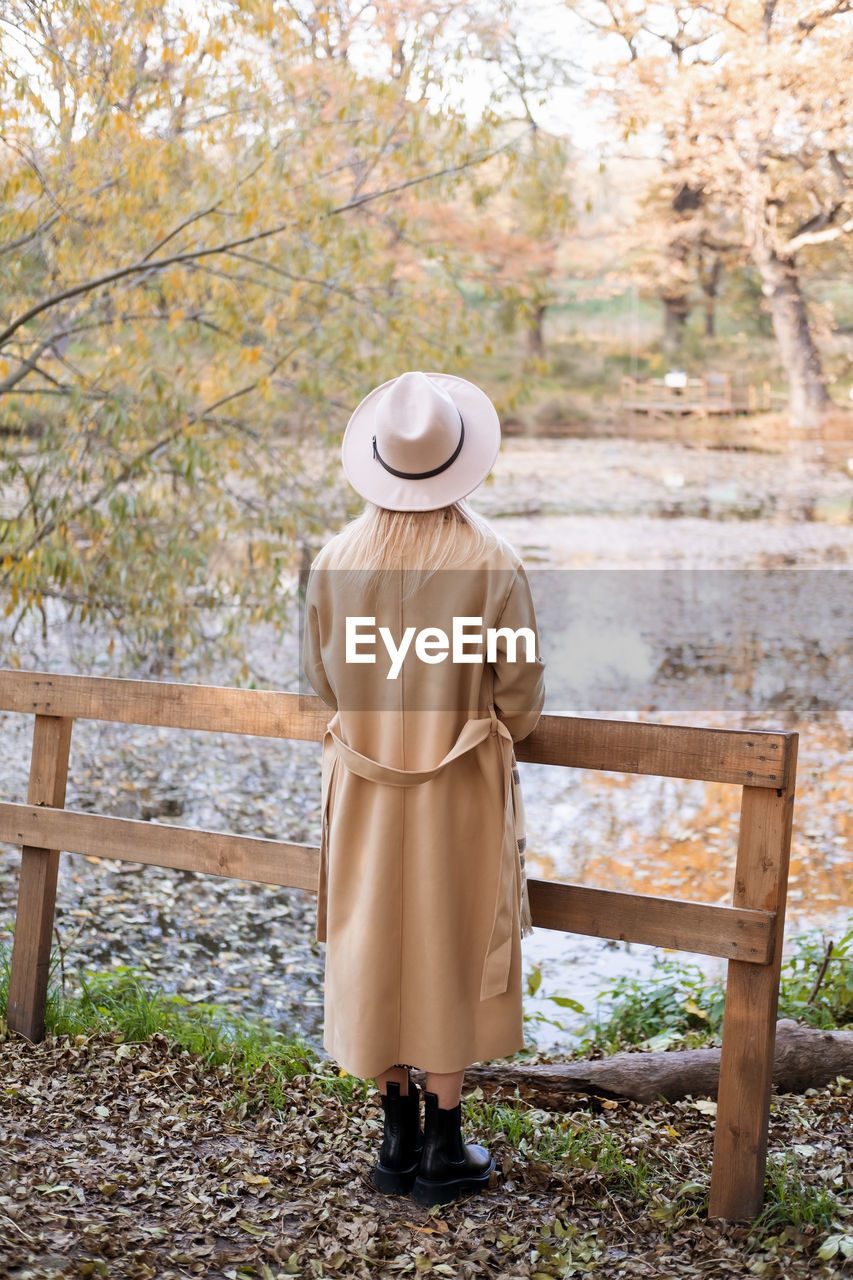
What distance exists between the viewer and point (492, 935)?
2.38 meters

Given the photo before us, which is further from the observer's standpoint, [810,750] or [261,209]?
[810,750]

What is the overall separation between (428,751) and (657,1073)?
52.8 inches

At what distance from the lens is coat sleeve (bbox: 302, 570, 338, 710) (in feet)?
8.15

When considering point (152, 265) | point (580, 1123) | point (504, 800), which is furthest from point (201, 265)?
point (580, 1123)

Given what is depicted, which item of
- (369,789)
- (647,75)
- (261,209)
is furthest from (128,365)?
(647,75)

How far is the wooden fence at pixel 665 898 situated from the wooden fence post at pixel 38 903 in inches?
7.2

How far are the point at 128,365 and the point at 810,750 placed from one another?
6480 mm

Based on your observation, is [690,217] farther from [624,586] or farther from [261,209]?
[261,209]

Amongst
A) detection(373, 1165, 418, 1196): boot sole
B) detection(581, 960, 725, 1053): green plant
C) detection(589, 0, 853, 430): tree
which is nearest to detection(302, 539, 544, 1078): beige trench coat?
detection(373, 1165, 418, 1196): boot sole

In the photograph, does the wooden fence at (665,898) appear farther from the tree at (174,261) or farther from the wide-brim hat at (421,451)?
the tree at (174,261)

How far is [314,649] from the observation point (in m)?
2.55

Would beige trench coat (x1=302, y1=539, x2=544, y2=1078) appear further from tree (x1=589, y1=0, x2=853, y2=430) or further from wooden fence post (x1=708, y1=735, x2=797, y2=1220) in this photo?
tree (x1=589, y1=0, x2=853, y2=430)

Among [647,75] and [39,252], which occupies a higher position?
[647,75]

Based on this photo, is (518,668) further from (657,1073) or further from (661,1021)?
(661,1021)
